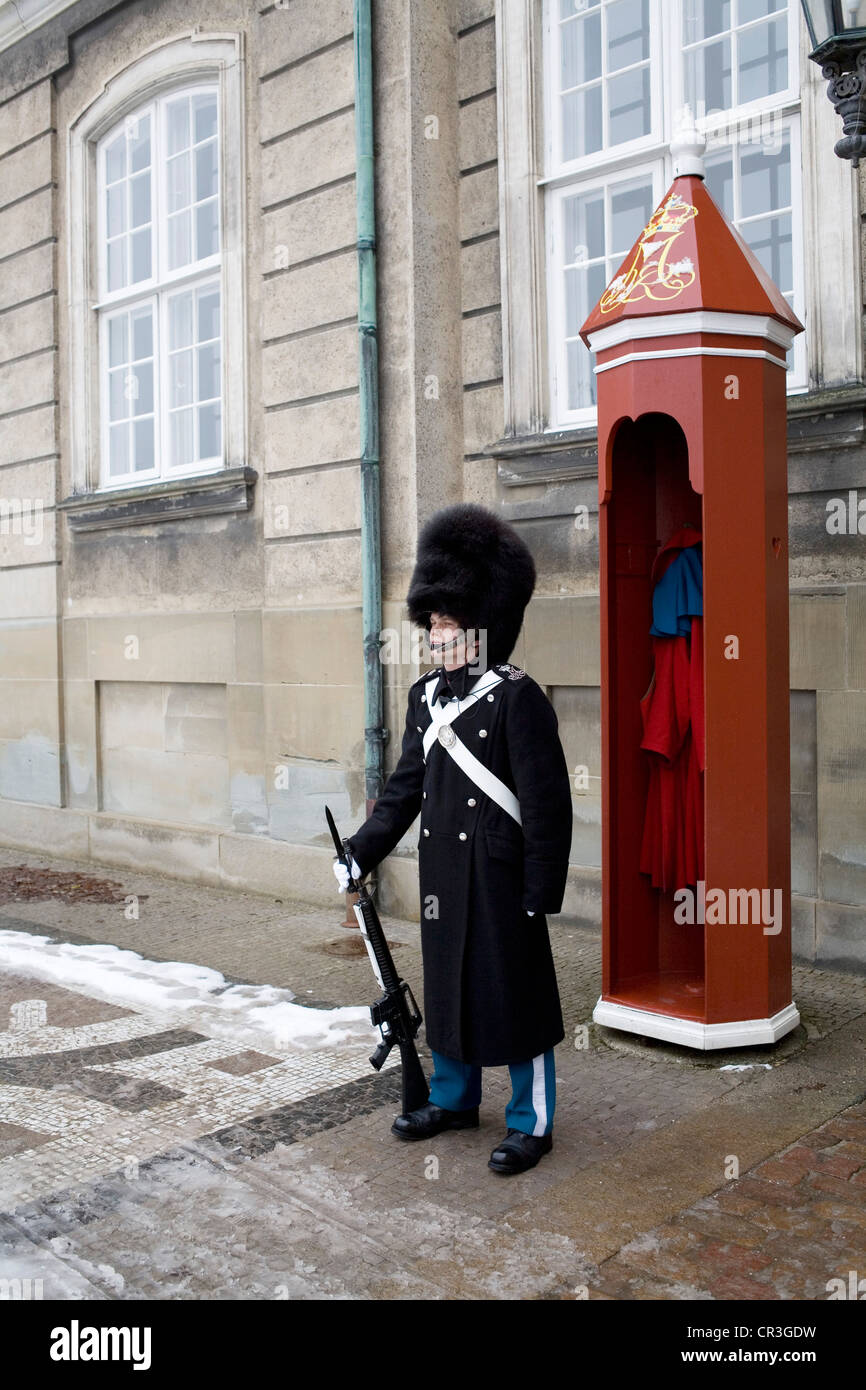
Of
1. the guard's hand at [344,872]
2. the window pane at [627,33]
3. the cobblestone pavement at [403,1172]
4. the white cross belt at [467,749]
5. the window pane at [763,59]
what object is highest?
the window pane at [627,33]

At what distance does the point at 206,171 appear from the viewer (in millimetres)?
8875

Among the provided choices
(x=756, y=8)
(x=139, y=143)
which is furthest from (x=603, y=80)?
(x=139, y=143)

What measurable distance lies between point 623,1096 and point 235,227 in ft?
20.3

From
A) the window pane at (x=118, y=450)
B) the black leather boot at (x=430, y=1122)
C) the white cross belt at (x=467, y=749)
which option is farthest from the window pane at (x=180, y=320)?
the black leather boot at (x=430, y=1122)

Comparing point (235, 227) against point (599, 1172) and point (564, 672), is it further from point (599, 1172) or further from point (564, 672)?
point (599, 1172)

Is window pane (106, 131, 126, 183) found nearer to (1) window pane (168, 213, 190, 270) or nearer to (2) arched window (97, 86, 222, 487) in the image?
(2) arched window (97, 86, 222, 487)

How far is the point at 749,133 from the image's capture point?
608cm

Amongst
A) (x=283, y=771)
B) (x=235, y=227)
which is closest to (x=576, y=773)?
(x=283, y=771)

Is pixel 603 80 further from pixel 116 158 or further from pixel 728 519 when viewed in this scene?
pixel 116 158

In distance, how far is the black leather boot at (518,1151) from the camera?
374 cm

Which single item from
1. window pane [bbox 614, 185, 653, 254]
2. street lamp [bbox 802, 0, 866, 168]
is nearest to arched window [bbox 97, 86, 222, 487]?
window pane [bbox 614, 185, 653, 254]

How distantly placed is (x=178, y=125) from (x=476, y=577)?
650cm

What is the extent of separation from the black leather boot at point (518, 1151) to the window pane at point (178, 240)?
23.1 ft

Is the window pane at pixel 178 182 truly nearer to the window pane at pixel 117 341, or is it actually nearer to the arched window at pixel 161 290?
the arched window at pixel 161 290
